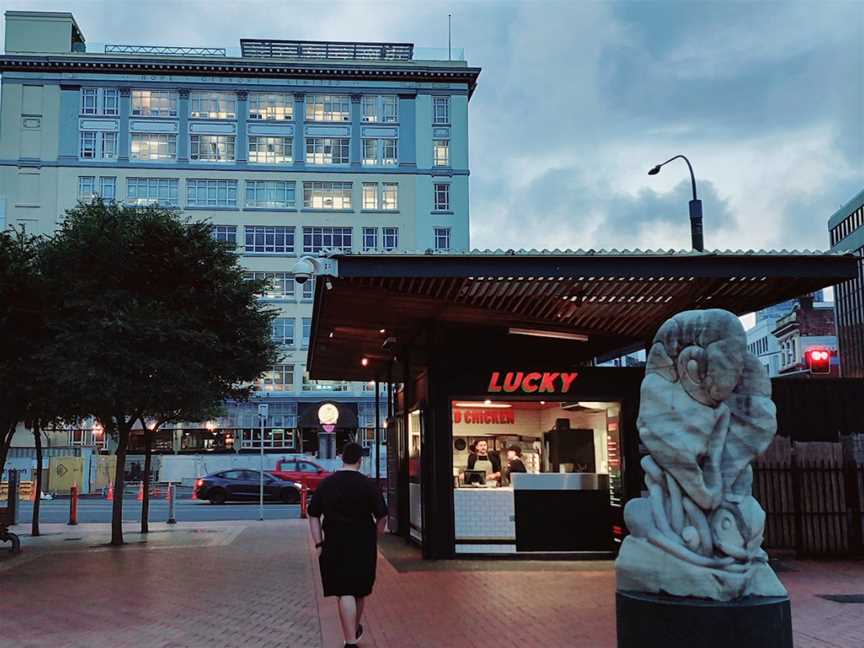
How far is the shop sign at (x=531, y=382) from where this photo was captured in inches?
558

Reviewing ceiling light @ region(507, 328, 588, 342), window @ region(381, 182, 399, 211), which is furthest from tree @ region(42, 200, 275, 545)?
window @ region(381, 182, 399, 211)

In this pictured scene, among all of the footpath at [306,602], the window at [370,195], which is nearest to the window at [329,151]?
the window at [370,195]

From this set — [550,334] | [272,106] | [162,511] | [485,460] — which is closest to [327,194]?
[272,106]

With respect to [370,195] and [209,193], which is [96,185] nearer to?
[209,193]

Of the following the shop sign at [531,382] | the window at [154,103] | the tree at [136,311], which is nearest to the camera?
the shop sign at [531,382]

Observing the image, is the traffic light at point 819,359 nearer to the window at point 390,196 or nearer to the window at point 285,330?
the window at point 285,330

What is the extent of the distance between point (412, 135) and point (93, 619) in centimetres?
5146

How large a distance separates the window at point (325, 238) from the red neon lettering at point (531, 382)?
147ft

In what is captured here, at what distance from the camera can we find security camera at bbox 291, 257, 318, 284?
10523 millimetres

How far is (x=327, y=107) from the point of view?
5912cm

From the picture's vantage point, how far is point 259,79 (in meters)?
58.6

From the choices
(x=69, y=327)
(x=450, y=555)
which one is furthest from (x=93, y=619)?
(x=69, y=327)

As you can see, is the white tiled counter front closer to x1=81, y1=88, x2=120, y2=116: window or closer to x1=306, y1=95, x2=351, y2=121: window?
x1=306, y1=95, x2=351, y2=121: window

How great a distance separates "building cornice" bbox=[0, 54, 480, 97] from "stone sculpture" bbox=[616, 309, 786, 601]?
5409 centimetres
